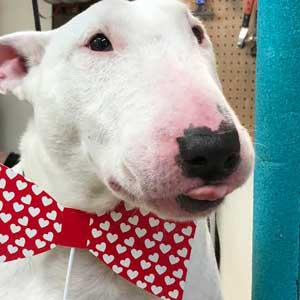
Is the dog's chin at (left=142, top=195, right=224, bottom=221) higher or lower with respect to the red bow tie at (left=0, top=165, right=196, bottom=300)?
higher

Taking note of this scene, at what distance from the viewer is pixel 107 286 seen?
961mm

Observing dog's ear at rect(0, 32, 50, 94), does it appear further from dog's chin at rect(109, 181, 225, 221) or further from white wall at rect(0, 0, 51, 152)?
white wall at rect(0, 0, 51, 152)

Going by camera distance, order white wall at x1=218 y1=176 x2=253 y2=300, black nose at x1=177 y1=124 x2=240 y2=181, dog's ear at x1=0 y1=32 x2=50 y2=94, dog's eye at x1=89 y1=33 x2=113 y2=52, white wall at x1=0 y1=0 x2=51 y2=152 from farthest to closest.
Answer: white wall at x1=0 y1=0 x2=51 y2=152
white wall at x1=218 y1=176 x2=253 y2=300
dog's ear at x1=0 y1=32 x2=50 y2=94
dog's eye at x1=89 y1=33 x2=113 y2=52
black nose at x1=177 y1=124 x2=240 y2=181

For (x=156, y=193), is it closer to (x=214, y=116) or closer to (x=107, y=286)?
(x=214, y=116)

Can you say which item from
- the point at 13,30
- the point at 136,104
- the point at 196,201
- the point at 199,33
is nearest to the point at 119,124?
the point at 136,104

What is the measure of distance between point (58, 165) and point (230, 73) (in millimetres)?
949

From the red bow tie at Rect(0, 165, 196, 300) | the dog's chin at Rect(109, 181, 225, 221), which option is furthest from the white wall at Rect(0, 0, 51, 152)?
the dog's chin at Rect(109, 181, 225, 221)

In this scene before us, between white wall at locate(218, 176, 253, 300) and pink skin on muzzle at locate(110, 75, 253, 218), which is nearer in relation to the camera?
pink skin on muzzle at locate(110, 75, 253, 218)

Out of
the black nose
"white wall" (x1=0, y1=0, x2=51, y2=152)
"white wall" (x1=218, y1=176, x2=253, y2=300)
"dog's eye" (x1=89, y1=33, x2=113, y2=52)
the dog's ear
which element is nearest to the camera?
the black nose

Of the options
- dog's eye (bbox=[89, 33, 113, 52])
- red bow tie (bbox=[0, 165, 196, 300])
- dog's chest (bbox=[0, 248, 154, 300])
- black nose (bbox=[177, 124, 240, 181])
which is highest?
dog's eye (bbox=[89, 33, 113, 52])

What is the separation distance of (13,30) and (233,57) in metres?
1.50

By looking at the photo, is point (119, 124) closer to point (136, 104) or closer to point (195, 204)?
point (136, 104)

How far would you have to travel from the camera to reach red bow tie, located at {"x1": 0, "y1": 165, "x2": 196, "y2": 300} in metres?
0.92

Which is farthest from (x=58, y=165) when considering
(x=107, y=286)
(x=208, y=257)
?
(x=208, y=257)
